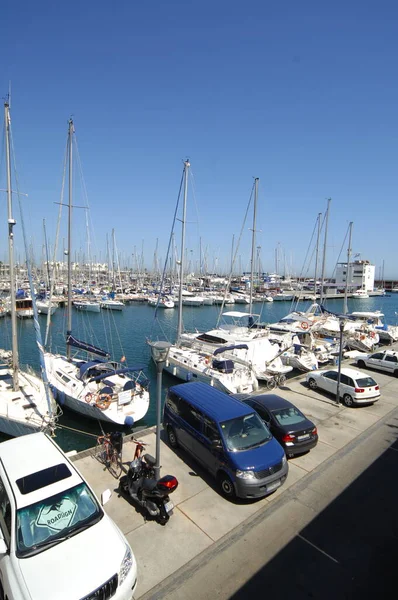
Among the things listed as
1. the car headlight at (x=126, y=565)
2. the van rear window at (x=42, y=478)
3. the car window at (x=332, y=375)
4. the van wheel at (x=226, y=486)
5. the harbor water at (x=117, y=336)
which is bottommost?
the harbor water at (x=117, y=336)

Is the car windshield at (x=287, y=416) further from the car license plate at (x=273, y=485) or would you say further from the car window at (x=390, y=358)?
the car window at (x=390, y=358)

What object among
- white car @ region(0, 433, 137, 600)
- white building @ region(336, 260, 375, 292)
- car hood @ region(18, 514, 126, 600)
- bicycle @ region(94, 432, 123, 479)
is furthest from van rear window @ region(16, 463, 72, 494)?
white building @ region(336, 260, 375, 292)

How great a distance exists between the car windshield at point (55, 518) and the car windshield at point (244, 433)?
3.40 m

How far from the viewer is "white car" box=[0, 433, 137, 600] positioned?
4.57m

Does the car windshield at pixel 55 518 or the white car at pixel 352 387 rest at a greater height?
the car windshield at pixel 55 518

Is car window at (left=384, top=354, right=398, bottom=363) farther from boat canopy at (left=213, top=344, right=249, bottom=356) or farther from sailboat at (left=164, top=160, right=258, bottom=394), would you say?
boat canopy at (left=213, top=344, right=249, bottom=356)

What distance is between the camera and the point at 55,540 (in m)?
5.13

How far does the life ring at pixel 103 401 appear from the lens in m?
14.4

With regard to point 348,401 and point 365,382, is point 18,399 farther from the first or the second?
point 365,382

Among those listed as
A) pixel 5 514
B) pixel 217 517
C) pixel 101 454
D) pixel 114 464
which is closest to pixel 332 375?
pixel 217 517

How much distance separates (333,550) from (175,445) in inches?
193

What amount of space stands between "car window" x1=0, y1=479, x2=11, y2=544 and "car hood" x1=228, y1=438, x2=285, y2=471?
14.7 ft

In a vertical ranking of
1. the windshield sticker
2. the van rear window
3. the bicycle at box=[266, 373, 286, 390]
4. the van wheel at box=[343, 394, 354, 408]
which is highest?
the van rear window

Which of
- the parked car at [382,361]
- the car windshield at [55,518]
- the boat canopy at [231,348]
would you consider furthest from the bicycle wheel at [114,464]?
the parked car at [382,361]
